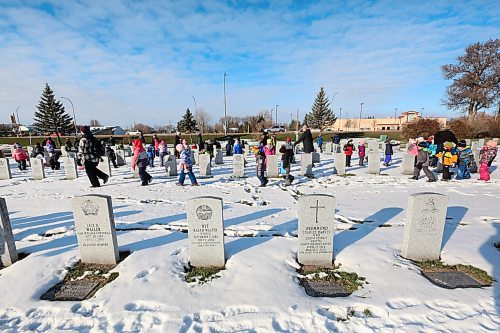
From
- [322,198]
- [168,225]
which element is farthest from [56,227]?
[322,198]

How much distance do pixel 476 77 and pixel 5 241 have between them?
46.3 metres

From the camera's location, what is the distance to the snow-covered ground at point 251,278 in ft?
9.31

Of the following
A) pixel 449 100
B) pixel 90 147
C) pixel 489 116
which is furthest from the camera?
pixel 449 100

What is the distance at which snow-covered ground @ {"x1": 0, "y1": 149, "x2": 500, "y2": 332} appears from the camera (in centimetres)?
284

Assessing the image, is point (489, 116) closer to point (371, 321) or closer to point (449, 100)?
point (449, 100)

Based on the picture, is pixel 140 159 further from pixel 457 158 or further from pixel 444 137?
pixel 444 137

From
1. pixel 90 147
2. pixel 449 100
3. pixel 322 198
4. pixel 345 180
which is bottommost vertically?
pixel 345 180

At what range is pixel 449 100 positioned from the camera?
35.8m

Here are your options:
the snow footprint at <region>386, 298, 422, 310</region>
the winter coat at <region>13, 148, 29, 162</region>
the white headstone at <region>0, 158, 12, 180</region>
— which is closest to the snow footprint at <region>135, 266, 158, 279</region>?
the snow footprint at <region>386, 298, 422, 310</region>

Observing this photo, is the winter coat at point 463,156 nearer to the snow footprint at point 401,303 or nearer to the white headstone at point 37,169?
the snow footprint at point 401,303

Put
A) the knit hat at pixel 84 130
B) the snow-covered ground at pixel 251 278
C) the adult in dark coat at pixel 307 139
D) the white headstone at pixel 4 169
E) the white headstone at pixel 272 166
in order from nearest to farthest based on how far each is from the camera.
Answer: the snow-covered ground at pixel 251 278 < the knit hat at pixel 84 130 < the white headstone at pixel 272 166 < the adult in dark coat at pixel 307 139 < the white headstone at pixel 4 169

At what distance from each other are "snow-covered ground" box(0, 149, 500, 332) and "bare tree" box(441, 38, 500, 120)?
121 feet

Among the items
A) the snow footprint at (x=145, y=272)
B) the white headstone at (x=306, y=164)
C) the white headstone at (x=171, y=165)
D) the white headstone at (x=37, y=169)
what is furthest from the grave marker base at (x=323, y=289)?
the white headstone at (x=37, y=169)

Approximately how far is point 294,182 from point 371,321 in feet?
25.1
